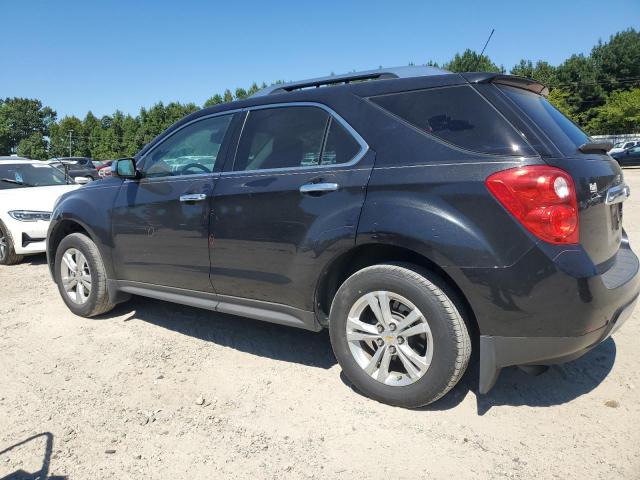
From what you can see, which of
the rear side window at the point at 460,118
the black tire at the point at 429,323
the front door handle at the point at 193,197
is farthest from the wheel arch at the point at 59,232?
the rear side window at the point at 460,118

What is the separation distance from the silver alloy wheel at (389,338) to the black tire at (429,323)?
0.03 meters

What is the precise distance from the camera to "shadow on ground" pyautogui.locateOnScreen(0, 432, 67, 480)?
2.32 meters

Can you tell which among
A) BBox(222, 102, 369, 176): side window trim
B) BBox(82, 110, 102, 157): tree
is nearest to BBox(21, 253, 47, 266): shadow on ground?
BBox(222, 102, 369, 176): side window trim

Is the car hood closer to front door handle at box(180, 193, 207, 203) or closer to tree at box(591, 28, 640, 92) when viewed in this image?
front door handle at box(180, 193, 207, 203)

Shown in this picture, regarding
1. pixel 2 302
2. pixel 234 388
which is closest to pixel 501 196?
pixel 234 388

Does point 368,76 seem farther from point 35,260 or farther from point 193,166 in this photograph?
point 35,260

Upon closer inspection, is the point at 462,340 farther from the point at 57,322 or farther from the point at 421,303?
the point at 57,322

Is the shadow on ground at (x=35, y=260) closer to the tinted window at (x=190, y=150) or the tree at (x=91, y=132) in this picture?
the tinted window at (x=190, y=150)

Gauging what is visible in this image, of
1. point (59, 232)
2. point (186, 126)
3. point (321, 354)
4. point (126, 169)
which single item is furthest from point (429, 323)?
point (59, 232)

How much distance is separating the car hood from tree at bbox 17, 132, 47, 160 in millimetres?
92941

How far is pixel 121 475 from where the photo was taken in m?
2.35

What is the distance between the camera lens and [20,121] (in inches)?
3750

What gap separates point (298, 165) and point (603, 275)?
5.94ft

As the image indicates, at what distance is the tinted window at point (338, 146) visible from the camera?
117 inches
